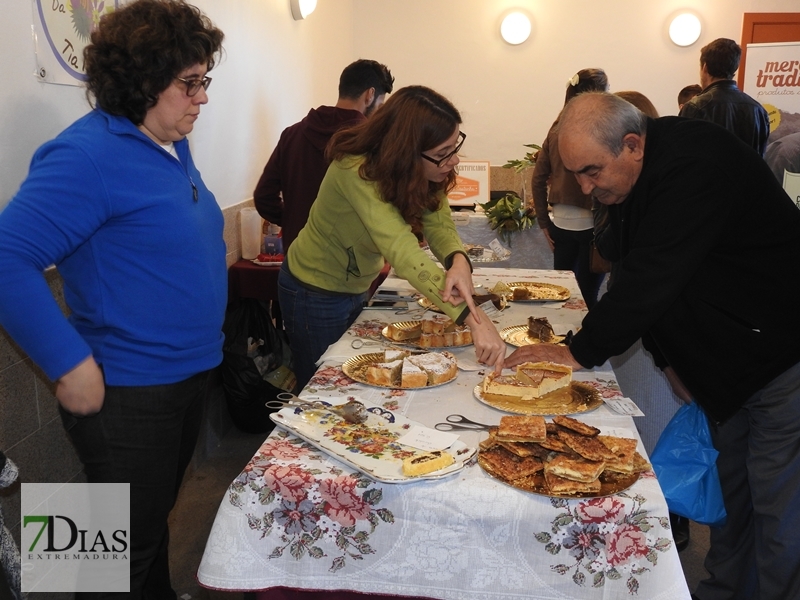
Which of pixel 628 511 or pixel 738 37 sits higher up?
pixel 738 37

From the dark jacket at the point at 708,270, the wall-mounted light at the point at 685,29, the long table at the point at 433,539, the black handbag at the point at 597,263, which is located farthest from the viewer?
the wall-mounted light at the point at 685,29

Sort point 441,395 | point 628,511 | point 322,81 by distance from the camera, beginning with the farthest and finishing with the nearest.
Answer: point 322,81 < point 441,395 < point 628,511

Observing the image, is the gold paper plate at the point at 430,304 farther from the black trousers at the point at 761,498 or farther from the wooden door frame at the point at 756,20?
the wooden door frame at the point at 756,20

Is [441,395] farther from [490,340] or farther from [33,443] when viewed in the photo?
[33,443]

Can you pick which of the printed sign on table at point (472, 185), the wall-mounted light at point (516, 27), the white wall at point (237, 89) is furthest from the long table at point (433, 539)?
the wall-mounted light at point (516, 27)

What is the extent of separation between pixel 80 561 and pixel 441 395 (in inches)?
39.0

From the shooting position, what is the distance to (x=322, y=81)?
5668 mm

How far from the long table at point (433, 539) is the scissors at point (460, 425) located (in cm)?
16

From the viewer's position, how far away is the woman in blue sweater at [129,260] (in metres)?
1.42

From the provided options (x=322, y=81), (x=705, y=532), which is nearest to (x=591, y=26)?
(x=322, y=81)

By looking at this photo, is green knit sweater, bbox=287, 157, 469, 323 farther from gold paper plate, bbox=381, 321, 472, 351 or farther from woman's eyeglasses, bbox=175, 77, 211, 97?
woman's eyeglasses, bbox=175, 77, 211, 97

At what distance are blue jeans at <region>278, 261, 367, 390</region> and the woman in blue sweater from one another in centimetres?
67

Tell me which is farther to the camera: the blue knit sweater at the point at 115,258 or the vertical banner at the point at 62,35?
the vertical banner at the point at 62,35

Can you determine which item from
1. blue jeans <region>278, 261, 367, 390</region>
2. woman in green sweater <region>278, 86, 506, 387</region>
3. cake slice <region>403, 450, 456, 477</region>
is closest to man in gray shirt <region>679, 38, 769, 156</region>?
woman in green sweater <region>278, 86, 506, 387</region>
